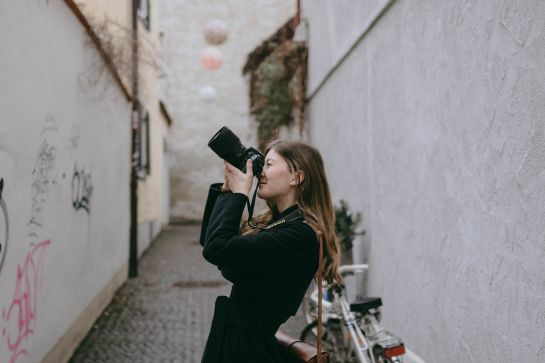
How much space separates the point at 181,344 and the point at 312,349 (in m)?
3.78

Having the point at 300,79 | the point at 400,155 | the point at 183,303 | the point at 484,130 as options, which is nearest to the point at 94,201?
the point at 183,303

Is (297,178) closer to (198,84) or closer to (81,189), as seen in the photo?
(81,189)

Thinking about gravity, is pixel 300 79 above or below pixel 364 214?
Answer: above

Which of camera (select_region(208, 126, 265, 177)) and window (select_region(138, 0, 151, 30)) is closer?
camera (select_region(208, 126, 265, 177))

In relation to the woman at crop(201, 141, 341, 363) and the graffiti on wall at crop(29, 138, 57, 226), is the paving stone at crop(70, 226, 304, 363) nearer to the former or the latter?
the graffiti on wall at crop(29, 138, 57, 226)

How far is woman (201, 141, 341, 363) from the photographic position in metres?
1.98

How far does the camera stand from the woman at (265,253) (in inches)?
78.0

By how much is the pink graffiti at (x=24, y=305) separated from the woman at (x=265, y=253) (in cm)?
201

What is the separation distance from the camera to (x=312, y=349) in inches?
84.7

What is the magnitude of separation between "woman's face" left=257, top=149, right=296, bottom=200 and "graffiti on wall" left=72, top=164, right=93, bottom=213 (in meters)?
3.69

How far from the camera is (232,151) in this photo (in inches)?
83.3

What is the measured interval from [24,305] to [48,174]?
1.05m

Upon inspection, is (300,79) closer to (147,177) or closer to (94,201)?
(147,177)

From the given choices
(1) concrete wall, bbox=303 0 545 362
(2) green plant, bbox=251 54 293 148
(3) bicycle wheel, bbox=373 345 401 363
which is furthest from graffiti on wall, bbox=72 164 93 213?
(2) green plant, bbox=251 54 293 148
